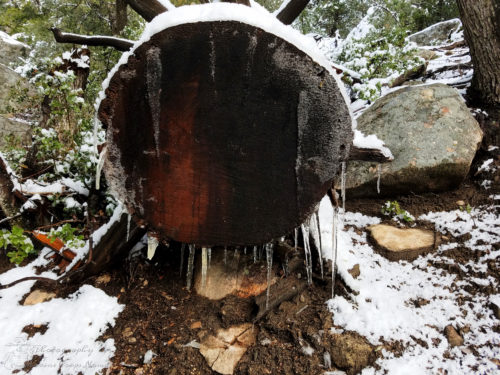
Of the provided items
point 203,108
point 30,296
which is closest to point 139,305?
point 30,296

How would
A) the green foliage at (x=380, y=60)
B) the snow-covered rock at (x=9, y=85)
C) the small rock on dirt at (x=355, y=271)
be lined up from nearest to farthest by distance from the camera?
1. the small rock on dirt at (x=355, y=271)
2. the green foliage at (x=380, y=60)
3. the snow-covered rock at (x=9, y=85)

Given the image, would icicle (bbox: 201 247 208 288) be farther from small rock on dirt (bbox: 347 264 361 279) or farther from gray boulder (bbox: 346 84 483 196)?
gray boulder (bbox: 346 84 483 196)

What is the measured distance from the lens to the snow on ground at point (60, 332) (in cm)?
149

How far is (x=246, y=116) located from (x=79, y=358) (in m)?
1.54

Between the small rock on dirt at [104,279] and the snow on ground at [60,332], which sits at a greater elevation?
the small rock on dirt at [104,279]

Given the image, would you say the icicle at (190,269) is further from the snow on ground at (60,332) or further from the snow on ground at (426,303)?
the snow on ground at (426,303)

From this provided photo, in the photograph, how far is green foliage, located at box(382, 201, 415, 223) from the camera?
2.44 m

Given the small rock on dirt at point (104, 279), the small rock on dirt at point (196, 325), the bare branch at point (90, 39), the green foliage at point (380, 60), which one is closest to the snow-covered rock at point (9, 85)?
the bare branch at point (90, 39)

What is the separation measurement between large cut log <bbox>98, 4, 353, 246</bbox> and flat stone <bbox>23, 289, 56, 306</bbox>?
1182 millimetres

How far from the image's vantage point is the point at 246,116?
3.65 feet

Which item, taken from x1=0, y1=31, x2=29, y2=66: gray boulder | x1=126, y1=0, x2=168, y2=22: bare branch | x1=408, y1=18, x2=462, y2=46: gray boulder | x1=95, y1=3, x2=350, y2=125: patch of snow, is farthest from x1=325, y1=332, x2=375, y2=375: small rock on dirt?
x1=0, y1=31, x2=29, y2=66: gray boulder

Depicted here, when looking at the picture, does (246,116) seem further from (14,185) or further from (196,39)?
(14,185)

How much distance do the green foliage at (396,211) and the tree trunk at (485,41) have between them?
1.70m

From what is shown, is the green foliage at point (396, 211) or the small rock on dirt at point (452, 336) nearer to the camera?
the small rock on dirt at point (452, 336)
